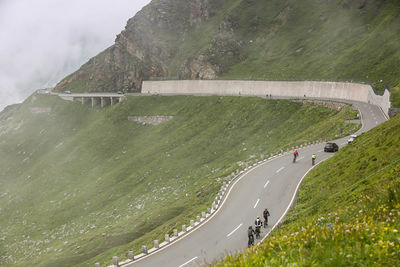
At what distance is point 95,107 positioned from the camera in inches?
5340

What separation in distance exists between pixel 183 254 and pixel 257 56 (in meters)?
110

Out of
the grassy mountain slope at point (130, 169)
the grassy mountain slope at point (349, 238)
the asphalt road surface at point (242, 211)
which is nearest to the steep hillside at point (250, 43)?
the grassy mountain slope at point (130, 169)

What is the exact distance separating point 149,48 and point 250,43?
120 feet

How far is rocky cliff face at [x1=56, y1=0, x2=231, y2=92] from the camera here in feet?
454

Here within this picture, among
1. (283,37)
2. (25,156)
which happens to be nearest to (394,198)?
(25,156)

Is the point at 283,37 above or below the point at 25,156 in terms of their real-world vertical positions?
above

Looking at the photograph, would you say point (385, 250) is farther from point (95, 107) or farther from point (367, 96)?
point (95, 107)

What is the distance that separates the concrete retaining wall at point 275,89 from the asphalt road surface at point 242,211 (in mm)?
22198

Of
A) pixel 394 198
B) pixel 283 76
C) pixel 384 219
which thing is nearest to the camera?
pixel 384 219

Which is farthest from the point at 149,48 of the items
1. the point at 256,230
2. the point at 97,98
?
the point at 256,230

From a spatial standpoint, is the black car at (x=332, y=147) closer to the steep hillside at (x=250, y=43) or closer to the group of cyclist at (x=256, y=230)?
the group of cyclist at (x=256, y=230)

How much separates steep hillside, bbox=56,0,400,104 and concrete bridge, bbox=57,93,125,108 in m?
8.41

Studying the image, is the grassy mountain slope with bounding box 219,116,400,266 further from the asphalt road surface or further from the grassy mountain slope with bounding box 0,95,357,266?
the grassy mountain slope with bounding box 0,95,357,266

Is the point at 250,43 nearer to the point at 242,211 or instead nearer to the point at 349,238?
the point at 242,211
